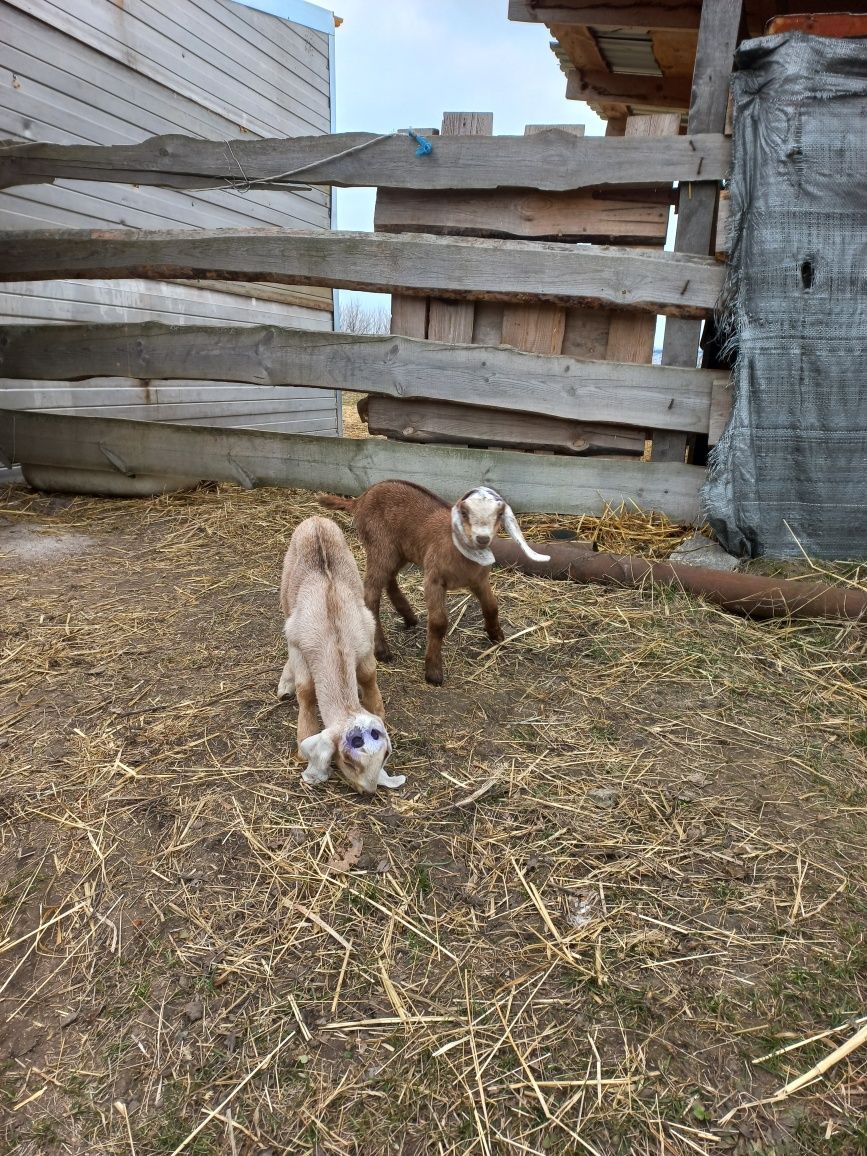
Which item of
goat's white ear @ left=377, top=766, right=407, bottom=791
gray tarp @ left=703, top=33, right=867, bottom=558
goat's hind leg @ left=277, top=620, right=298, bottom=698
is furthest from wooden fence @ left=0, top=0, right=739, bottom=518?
goat's white ear @ left=377, top=766, right=407, bottom=791

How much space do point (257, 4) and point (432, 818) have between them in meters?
11.3

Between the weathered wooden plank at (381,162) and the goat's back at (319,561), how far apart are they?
3245 millimetres

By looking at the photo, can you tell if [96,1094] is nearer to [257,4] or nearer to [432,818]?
[432,818]

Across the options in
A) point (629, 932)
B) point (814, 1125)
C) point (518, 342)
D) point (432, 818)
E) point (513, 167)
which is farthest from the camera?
point (518, 342)

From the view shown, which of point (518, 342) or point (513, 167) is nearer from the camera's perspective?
point (513, 167)

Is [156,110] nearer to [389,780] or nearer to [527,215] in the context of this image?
[527,215]

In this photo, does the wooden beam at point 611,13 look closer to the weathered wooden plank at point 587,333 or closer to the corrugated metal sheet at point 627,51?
the corrugated metal sheet at point 627,51

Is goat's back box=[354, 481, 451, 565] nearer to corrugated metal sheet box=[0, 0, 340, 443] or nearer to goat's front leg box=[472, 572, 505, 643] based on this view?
goat's front leg box=[472, 572, 505, 643]

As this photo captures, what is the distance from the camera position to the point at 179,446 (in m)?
6.69

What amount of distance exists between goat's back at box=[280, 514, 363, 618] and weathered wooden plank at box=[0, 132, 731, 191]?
3.25 meters

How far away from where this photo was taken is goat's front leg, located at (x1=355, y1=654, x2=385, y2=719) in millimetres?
3305

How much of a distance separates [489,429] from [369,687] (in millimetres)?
3002

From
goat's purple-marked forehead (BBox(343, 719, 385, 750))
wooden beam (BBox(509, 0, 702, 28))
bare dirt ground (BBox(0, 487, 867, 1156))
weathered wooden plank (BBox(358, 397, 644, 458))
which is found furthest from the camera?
wooden beam (BBox(509, 0, 702, 28))

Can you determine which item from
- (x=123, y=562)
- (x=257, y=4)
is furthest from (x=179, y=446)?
(x=257, y=4)
